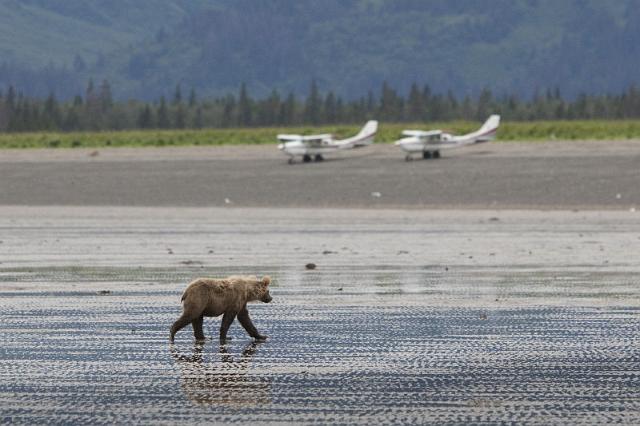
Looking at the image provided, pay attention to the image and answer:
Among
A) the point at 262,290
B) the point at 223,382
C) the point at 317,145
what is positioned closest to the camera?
the point at 223,382

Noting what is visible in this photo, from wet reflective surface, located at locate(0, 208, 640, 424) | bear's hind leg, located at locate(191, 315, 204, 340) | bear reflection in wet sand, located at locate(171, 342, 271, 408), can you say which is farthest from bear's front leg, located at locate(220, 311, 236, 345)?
bear reflection in wet sand, located at locate(171, 342, 271, 408)

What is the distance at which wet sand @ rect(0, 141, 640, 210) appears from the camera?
50.6m

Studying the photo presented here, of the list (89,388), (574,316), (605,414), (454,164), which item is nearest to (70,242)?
(574,316)

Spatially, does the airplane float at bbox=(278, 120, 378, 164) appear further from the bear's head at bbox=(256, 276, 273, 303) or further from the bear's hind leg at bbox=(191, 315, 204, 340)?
the bear's hind leg at bbox=(191, 315, 204, 340)

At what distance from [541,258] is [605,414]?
1524 centimetres

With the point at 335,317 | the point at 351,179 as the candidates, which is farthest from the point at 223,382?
the point at 351,179

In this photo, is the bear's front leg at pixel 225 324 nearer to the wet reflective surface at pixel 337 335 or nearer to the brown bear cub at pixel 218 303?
the brown bear cub at pixel 218 303

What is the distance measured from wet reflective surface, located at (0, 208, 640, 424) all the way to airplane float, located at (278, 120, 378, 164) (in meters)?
41.2

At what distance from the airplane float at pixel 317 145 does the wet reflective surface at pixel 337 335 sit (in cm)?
4119

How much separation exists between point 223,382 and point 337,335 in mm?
3049

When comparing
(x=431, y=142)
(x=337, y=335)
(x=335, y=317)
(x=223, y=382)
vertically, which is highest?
(x=223, y=382)

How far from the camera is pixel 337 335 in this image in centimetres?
1495

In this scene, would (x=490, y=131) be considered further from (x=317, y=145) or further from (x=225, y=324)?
(x=225, y=324)

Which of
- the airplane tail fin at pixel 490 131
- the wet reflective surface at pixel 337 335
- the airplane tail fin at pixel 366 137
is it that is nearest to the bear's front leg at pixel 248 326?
the wet reflective surface at pixel 337 335
